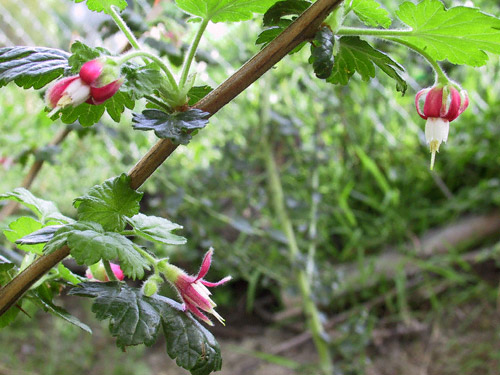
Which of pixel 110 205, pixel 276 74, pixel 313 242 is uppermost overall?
pixel 276 74

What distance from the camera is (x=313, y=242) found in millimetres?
1352

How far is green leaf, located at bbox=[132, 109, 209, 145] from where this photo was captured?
354 mm

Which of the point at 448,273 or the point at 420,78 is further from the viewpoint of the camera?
the point at 420,78

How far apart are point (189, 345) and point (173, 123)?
0.18m

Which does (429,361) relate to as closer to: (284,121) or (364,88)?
(284,121)

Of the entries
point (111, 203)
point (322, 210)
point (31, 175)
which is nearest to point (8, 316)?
point (111, 203)

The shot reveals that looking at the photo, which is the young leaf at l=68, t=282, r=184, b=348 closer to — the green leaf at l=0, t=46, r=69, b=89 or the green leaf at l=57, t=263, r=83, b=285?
the green leaf at l=57, t=263, r=83, b=285

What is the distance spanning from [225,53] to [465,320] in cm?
131

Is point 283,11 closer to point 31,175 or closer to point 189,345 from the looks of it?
point 189,345

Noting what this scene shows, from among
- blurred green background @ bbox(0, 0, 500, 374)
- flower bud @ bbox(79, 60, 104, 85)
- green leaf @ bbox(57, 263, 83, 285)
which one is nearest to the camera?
flower bud @ bbox(79, 60, 104, 85)

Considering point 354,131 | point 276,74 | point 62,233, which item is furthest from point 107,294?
point 354,131

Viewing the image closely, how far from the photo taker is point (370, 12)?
42 centimetres

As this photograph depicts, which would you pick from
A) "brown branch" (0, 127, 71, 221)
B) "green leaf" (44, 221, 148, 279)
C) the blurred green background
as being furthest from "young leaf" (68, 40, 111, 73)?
the blurred green background

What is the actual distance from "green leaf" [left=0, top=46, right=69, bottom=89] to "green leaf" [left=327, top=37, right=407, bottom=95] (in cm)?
23
